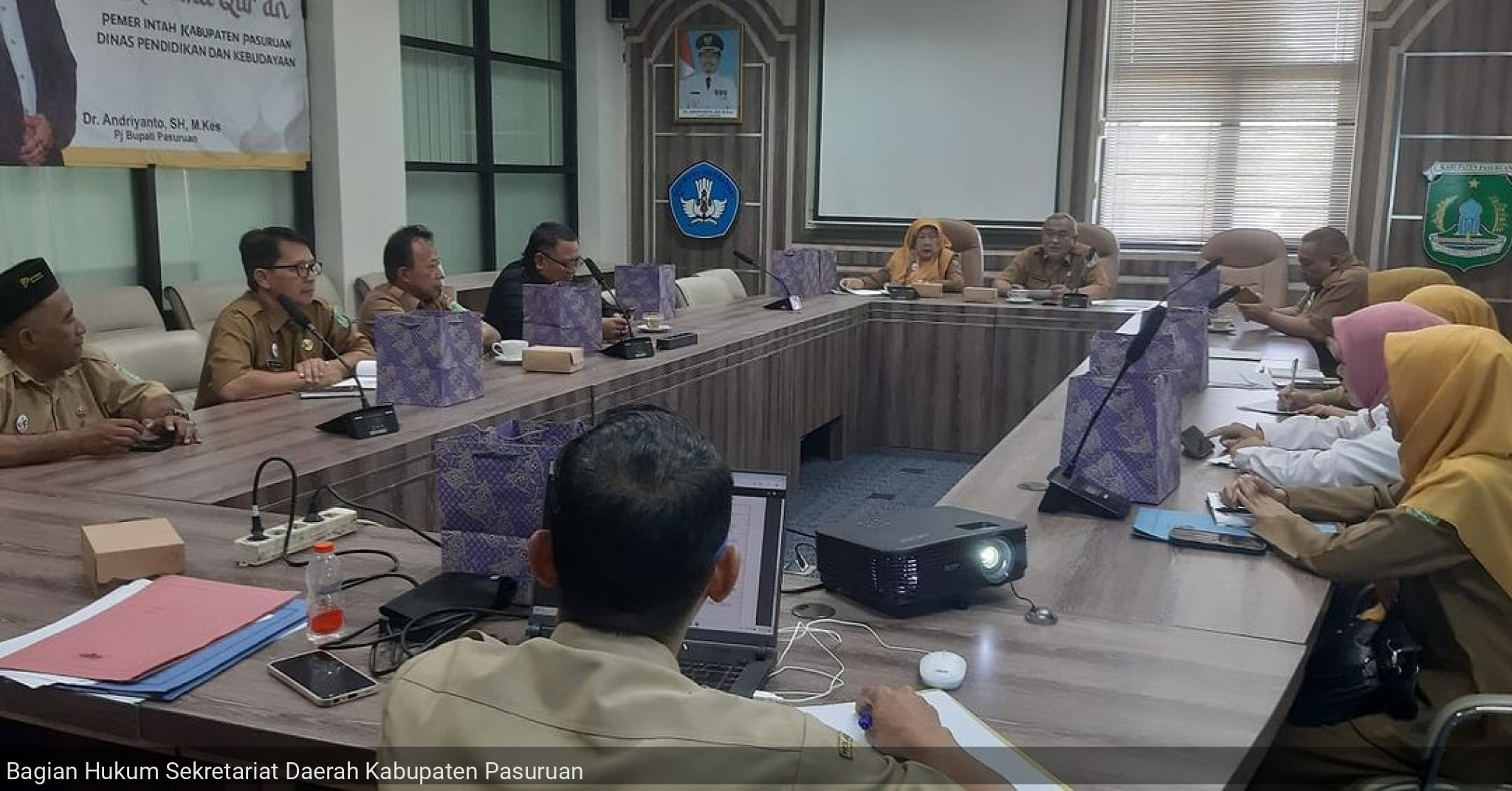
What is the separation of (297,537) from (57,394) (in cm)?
103

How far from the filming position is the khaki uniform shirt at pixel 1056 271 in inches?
236

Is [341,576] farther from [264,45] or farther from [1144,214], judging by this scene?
[1144,214]

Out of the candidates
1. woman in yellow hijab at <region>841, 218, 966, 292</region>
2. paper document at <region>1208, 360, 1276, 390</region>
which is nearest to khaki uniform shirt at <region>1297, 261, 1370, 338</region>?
paper document at <region>1208, 360, 1276, 390</region>

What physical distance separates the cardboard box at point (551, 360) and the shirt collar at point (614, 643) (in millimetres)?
2427

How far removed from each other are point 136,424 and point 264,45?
3216 mm

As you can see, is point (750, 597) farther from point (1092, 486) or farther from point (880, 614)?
point (1092, 486)

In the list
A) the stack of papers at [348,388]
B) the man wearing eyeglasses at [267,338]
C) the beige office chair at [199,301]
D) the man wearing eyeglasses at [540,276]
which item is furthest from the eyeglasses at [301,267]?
the beige office chair at [199,301]

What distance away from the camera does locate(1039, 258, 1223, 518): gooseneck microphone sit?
217 centimetres

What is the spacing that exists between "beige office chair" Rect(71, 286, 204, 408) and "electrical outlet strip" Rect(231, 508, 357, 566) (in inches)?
98.1

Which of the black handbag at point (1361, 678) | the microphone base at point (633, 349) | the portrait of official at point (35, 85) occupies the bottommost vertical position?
the black handbag at point (1361, 678)

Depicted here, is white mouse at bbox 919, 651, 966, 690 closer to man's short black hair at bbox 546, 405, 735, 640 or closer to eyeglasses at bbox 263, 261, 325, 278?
man's short black hair at bbox 546, 405, 735, 640

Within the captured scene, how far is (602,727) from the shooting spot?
0.85m

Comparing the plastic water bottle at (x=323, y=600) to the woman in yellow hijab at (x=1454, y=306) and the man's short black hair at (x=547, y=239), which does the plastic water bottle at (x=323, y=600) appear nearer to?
the man's short black hair at (x=547, y=239)

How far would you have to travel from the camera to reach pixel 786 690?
139cm
